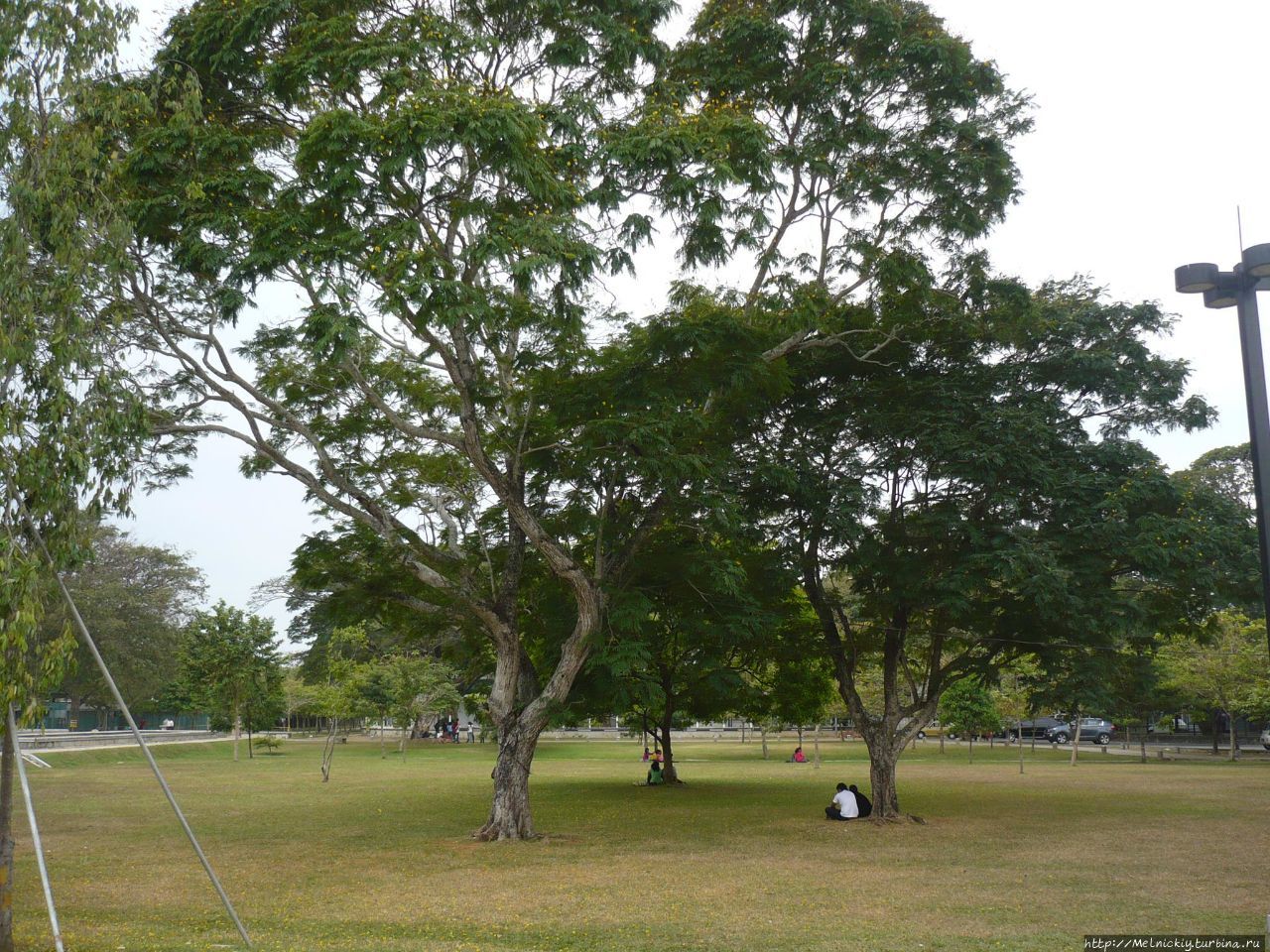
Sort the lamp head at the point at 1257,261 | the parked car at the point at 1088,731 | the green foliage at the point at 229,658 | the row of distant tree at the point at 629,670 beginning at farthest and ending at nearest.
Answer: the parked car at the point at 1088,731 → the green foliage at the point at 229,658 → the row of distant tree at the point at 629,670 → the lamp head at the point at 1257,261

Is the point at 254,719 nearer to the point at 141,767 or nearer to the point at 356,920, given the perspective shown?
the point at 141,767

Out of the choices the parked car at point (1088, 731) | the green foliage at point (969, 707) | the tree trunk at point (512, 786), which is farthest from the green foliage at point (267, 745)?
the parked car at point (1088, 731)

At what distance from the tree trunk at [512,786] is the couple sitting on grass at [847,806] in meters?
5.83

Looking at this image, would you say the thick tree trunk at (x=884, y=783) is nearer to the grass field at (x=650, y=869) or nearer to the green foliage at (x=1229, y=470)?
the grass field at (x=650, y=869)

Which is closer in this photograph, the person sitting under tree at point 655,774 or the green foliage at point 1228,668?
the person sitting under tree at point 655,774

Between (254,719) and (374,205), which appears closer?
(374,205)

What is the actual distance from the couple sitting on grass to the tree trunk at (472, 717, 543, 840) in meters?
5.83

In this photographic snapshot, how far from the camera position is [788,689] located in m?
25.8

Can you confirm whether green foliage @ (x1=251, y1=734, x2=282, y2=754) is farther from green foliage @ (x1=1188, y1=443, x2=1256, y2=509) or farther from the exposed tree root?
green foliage @ (x1=1188, y1=443, x2=1256, y2=509)

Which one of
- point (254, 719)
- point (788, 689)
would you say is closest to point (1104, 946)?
point (788, 689)

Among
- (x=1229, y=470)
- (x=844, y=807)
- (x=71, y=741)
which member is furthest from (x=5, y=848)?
(x=1229, y=470)

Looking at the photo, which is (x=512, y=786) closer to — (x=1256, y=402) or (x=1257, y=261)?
(x=1256, y=402)

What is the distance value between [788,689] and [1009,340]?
11316mm

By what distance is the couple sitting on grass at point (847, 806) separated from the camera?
18.9 metres
